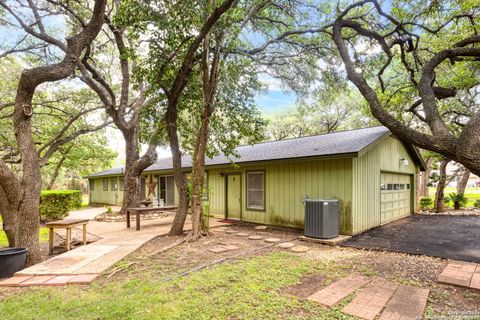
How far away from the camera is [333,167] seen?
7.71 m

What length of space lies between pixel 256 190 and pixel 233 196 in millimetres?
1282

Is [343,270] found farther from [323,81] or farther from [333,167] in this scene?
[323,81]

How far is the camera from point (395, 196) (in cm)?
1011

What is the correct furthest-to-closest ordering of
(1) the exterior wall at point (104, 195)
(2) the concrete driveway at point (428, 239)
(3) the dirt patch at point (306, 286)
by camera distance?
(1) the exterior wall at point (104, 195), (2) the concrete driveway at point (428, 239), (3) the dirt patch at point (306, 286)

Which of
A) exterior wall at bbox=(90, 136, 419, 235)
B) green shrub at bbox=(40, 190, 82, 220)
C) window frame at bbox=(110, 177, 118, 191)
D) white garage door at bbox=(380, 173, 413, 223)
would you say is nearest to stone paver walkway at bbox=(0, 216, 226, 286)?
exterior wall at bbox=(90, 136, 419, 235)

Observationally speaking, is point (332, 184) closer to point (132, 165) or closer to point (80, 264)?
point (80, 264)

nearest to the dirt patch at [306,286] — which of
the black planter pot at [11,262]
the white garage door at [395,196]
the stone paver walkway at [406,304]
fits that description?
the stone paver walkway at [406,304]

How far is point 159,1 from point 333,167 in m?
6.33

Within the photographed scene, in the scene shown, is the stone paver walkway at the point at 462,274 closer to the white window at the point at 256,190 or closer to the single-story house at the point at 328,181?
the single-story house at the point at 328,181

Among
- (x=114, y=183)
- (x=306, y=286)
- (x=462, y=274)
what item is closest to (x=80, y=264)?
(x=306, y=286)

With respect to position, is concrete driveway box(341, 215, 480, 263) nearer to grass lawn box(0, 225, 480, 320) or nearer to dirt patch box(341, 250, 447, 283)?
dirt patch box(341, 250, 447, 283)

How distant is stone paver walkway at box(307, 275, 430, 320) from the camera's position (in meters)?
3.01

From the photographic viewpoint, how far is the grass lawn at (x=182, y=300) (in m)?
3.00

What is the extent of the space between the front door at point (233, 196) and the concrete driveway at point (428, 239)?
469cm
